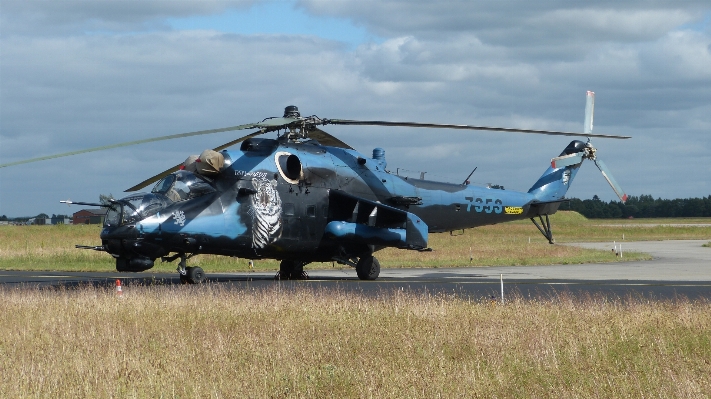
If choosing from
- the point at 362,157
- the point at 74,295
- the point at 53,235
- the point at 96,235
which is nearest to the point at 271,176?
the point at 362,157

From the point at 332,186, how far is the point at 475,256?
24.2 m

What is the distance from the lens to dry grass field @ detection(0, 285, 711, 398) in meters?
10.2

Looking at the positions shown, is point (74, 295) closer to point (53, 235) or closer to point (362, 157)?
point (362, 157)

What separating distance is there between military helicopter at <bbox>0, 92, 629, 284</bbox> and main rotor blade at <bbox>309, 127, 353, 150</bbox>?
4 centimetres

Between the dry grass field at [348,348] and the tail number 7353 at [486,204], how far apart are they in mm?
11456

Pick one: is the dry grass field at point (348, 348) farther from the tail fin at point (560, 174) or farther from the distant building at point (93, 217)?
the tail fin at point (560, 174)

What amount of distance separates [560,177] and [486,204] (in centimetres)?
446

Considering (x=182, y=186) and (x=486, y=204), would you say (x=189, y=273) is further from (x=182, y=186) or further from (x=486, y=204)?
(x=486, y=204)

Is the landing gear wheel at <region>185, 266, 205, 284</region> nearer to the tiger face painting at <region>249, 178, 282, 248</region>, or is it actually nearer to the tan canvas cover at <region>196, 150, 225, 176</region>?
the tiger face painting at <region>249, 178, 282, 248</region>

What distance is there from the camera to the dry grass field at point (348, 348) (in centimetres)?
1018

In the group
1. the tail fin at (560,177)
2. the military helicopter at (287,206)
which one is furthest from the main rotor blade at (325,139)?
the tail fin at (560,177)

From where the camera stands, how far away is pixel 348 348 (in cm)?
1300

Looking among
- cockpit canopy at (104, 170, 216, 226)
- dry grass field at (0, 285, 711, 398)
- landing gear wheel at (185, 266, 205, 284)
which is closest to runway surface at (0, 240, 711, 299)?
landing gear wheel at (185, 266, 205, 284)

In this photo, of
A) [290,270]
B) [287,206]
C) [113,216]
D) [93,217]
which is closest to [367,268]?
[290,270]
